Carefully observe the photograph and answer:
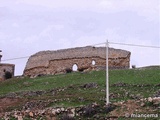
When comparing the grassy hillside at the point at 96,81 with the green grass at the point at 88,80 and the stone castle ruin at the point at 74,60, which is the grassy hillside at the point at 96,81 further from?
the stone castle ruin at the point at 74,60

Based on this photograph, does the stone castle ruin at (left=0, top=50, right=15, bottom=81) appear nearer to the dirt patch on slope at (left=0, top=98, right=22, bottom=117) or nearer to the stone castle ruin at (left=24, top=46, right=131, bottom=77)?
the stone castle ruin at (left=24, top=46, right=131, bottom=77)

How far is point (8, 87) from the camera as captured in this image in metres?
50.2

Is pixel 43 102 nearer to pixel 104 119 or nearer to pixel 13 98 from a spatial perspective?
pixel 13 98

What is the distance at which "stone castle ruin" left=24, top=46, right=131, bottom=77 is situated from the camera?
58125mm

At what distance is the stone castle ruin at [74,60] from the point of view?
5812 cm

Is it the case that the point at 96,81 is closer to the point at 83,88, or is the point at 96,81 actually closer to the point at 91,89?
the point at 83,88

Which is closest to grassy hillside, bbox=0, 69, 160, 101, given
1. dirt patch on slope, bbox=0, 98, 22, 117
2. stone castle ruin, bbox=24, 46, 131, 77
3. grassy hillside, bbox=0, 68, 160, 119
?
grassy hillside, bbox=0, 68, 160, 119

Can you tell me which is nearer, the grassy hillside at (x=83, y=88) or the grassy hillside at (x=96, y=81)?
the grassy hillside at (x=83, y=88)

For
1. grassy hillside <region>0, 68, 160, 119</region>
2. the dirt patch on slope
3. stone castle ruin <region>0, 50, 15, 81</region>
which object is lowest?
the dirt patch on slope

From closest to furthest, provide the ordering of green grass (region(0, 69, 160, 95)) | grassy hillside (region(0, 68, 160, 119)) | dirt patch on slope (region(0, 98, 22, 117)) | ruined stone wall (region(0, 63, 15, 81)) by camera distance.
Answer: grassy hillside (region(0, 68, 160, 119)), dirt patch on slope (region(0, 98, 22, 117)), green grass (region(0, 69, 160, 95)), ruined stone wall (region(0, 63, 15, 81))

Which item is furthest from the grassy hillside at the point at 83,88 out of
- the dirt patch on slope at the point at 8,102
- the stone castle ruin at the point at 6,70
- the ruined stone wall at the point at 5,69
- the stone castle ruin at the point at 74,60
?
the ruined stone wall at the point at 5,69

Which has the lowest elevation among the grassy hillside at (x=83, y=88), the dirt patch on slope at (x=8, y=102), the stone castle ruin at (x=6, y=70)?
the dirt patch on slope at (x=8, y=102)

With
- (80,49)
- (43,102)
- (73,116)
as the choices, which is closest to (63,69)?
(80,49)

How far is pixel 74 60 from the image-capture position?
60594 mm
